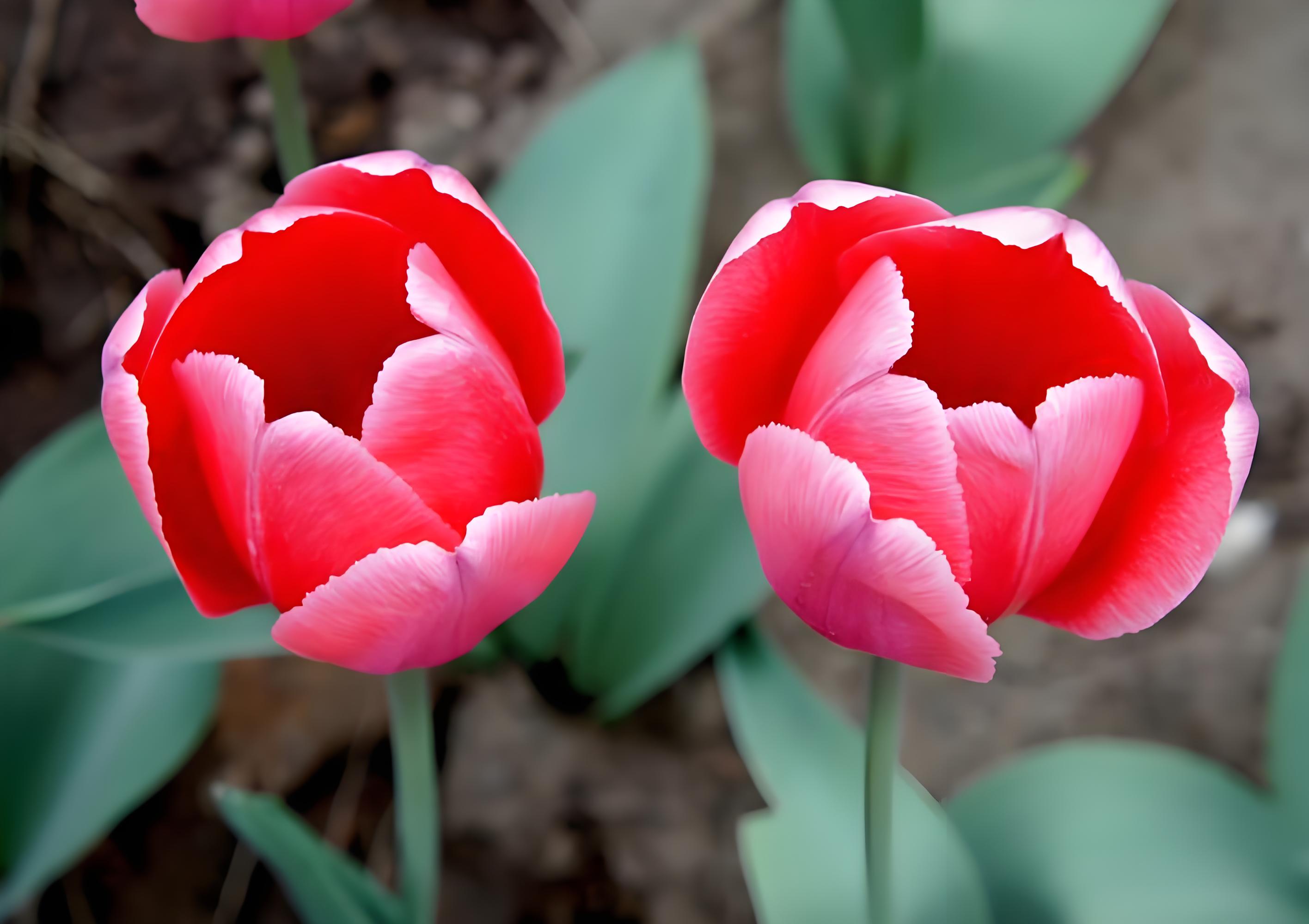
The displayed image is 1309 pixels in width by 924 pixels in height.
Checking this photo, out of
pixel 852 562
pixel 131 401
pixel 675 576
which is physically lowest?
pixel 675 576

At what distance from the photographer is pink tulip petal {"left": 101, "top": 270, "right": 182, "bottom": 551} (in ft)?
1.09

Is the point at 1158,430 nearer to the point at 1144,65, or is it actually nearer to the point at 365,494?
the point at 365,494

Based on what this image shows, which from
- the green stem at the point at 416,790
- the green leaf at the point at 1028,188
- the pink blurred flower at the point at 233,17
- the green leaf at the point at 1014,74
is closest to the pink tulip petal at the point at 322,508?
the green stem at the point at 416,790

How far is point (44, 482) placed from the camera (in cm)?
63

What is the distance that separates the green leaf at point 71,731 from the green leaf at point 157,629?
15 cm

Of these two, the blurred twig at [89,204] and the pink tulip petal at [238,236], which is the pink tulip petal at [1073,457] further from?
the blurred twig at [89,204]

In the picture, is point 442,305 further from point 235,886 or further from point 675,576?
point 235,886

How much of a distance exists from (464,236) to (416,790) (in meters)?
0.24

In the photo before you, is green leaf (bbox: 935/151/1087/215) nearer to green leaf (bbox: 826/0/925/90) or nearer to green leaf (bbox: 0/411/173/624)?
green leaf (bbox: 826/0/925/90)

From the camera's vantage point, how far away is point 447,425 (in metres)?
0.36

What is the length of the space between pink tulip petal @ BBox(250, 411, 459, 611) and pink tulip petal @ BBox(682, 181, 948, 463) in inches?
3.8

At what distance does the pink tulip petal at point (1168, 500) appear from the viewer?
13.1 inches

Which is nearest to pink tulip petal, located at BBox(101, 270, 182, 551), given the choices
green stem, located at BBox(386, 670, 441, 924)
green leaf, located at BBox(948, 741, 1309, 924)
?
green stem, located at BBox(386, 670, 441, 924)

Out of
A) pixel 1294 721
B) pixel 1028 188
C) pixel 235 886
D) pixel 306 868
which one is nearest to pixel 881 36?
pixel 1028 188
